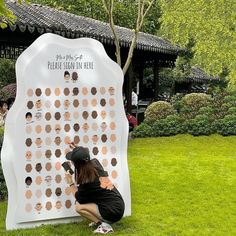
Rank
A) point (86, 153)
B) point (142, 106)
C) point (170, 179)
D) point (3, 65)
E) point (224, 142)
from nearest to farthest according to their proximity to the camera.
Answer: point (86, 153) < point (170, 179) < point (224, 142) < point (142, 106) < point (3, 65)

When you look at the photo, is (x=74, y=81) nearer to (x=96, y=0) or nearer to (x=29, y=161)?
(x=29, y=161)

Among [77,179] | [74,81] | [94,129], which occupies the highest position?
[74,81]

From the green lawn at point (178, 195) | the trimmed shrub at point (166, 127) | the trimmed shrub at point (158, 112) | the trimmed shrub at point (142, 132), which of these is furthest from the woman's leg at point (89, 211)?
the trimmed shrub at point (158, 112)

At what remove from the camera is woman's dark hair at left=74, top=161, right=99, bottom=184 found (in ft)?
18.9

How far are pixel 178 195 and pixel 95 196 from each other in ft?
7.10

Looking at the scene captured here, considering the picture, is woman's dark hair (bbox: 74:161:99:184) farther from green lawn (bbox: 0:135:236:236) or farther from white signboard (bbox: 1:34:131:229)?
green lawn (bbox: 0:135:236:236)

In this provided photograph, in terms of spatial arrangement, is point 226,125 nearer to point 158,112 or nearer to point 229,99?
point 229,99

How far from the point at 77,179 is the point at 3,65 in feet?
57.2

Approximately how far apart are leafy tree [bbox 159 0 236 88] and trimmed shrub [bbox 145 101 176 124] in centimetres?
206

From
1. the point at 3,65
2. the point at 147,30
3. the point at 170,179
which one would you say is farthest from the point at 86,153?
the point at 147,30

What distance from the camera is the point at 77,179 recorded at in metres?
5.81

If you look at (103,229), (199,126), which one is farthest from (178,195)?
(199,126)

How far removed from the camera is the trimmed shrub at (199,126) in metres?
14.6

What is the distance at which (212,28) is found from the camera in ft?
54.6
